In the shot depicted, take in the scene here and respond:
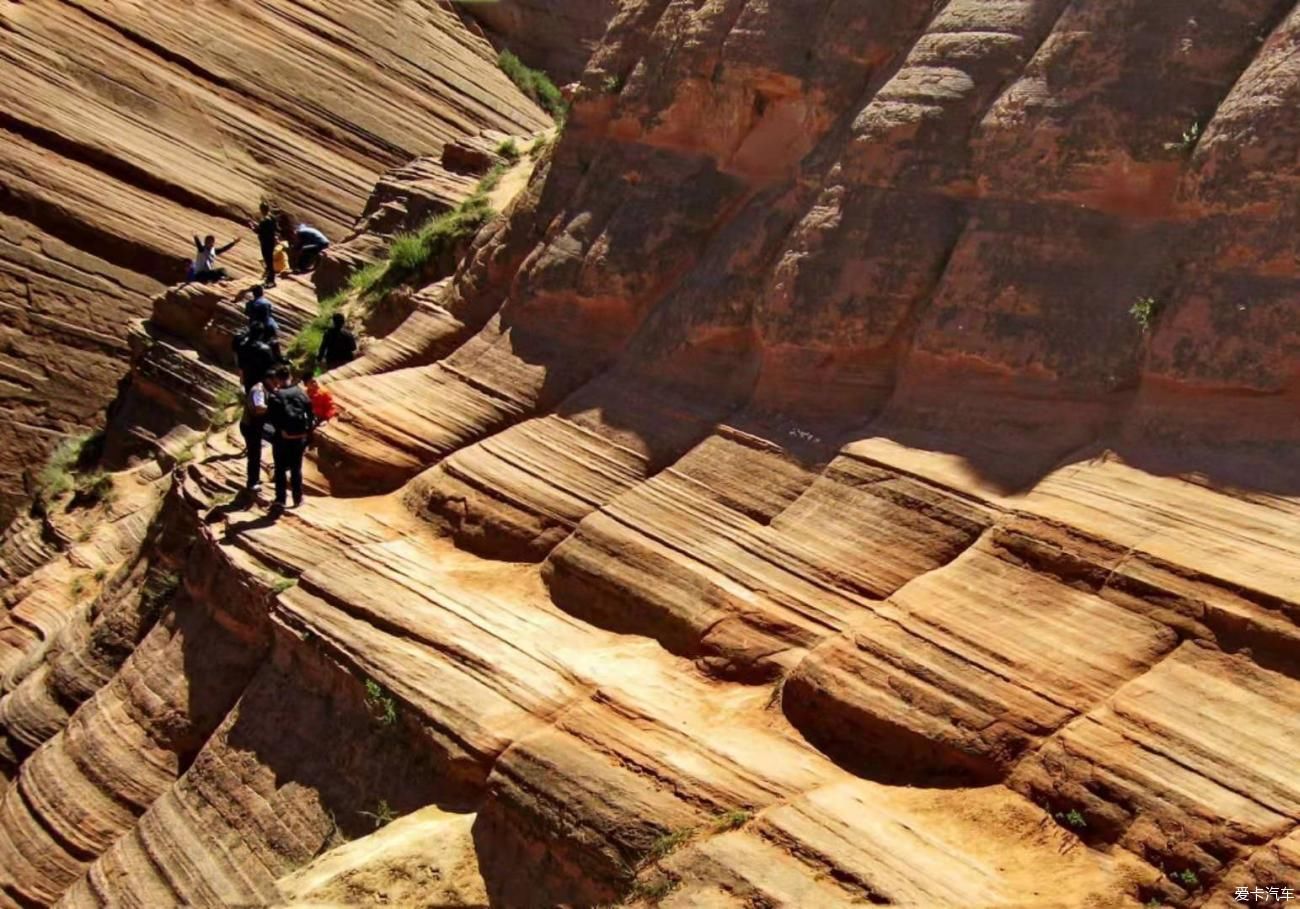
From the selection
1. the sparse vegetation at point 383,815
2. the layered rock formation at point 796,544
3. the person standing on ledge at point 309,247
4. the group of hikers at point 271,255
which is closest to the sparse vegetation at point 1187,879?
the layered rock formation at point 796,544

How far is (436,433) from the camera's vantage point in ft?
42.1

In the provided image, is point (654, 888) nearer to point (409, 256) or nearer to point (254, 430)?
point (254, 430)

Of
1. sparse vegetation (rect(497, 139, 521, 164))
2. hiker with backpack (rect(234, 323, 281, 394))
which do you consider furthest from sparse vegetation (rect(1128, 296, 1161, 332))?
sparse vegetation (rect(497, 139, 521, 164))

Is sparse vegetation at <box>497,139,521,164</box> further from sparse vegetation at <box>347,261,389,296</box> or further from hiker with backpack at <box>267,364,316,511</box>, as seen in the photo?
hiker with backpack at <box>267,364,316,511</box>

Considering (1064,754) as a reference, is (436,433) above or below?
below

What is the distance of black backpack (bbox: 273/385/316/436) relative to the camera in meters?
12.1

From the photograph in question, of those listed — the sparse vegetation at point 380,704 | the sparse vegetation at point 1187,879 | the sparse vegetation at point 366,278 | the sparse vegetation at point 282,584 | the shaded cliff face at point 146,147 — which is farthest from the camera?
the shaded cliff face at point 146,147

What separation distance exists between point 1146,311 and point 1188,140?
112 centimetres

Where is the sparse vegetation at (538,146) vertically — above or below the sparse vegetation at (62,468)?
above

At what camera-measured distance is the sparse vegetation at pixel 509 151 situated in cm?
1894

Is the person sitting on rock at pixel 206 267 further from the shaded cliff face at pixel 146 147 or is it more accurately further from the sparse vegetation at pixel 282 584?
the sparse vegetation at pixel 282 584

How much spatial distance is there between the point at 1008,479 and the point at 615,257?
4702 millimetres

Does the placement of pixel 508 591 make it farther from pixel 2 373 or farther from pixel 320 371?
pixel 2 373

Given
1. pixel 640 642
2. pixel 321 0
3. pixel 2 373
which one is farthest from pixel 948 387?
pixel 321 0
